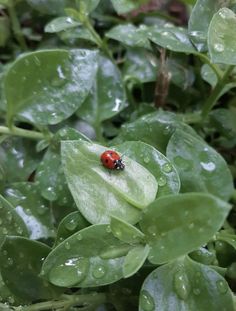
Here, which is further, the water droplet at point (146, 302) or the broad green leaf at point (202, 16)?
the broad green leaf at point (202, 16)

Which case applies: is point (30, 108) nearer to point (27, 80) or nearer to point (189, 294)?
point (27, 80)

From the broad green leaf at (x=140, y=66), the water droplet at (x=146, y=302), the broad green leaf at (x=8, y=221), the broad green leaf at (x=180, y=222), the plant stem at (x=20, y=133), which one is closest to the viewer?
the broad green leaf at (x=180, y=222)

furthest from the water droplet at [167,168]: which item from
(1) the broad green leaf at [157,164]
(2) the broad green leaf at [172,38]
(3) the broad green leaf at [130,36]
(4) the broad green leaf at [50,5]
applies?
(4) the broad green leaf at [50,5]

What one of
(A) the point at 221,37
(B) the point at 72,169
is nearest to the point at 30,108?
(B) the point at 72,169

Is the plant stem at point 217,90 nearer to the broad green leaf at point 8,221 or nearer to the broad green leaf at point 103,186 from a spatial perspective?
the broad green leaf at point 103,186

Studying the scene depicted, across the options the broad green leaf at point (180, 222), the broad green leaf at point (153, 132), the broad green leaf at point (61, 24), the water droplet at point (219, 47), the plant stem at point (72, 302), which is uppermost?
the water droplet at point (219, 47)

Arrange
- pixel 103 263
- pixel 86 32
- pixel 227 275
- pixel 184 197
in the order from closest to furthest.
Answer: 1. pixel 184 197
2. pixel 103 263
3. pixel 227 275
4. pixel 86 32

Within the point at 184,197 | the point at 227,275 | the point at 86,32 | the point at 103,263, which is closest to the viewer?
the point at 184,197
